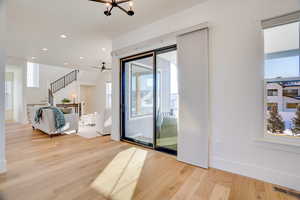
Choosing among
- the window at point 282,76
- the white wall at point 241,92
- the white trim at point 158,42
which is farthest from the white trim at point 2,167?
the window at point 282,76

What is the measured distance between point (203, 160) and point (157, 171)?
814 mm

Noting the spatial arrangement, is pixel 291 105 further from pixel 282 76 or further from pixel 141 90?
pixel 141 90

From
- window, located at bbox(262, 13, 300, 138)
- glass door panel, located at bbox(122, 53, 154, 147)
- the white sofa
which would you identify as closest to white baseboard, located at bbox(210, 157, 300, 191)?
window, located at bbox(262, 13, 300, 138)

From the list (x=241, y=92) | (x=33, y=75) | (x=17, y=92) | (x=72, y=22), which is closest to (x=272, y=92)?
(x=241, y=92)

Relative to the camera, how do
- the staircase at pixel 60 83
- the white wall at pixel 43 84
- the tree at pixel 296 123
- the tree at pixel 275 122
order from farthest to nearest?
the staircase at pixel 60 83, the white wall at pixel 43 84, the tree at pixel 275 122, the tree at pixel 296 123

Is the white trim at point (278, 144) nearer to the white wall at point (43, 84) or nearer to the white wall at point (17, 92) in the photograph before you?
the white wall at point (17, 92)

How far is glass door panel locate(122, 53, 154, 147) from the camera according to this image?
381 centimetres

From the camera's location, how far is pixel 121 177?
7.05 feet

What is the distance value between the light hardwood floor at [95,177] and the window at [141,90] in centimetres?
128

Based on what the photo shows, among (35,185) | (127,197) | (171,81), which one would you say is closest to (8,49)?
(35,185)

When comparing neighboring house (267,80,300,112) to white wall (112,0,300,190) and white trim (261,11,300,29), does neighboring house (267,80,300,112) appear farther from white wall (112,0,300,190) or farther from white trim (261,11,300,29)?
white trim (261,11,300,29)

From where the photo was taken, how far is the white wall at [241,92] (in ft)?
6.31

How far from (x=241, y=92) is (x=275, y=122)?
2.03ft

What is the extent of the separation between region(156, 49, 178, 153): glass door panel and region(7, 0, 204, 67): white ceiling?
89 cm
